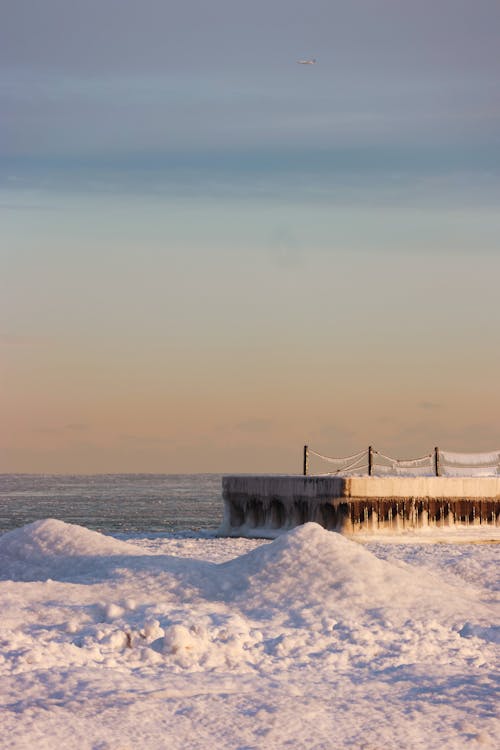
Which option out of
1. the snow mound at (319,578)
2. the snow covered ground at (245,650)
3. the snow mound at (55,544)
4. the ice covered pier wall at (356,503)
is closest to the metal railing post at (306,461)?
the ice covered pier wall at (356,503)

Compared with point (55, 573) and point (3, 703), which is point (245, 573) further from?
point (3, 703)

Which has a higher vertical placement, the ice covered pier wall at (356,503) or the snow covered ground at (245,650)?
the ice covered pier wall at (356,503)

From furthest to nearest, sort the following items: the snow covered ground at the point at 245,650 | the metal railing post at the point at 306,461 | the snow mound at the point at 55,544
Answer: the metal railing post at the point at 306,461
the snow mound at the point at 55,544
the snow covered ground at the point at 245,650

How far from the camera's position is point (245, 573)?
1345 cm

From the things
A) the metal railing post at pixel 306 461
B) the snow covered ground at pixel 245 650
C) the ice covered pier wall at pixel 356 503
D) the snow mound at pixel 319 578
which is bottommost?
the snow covered ground at pixel 245 650

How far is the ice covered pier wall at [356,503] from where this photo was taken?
23.3m

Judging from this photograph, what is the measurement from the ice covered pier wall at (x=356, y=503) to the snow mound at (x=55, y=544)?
759 cm

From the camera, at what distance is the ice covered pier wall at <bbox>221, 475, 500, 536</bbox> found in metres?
23.3

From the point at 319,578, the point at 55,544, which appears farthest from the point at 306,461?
the point at 319,578

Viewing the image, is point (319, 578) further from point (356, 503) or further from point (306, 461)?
point (306, 461)

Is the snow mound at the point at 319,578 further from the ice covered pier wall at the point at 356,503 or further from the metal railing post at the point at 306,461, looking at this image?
the metal railing post at the point at 306,461

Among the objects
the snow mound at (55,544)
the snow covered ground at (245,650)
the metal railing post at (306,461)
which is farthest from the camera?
the metal railing post at (306,461)

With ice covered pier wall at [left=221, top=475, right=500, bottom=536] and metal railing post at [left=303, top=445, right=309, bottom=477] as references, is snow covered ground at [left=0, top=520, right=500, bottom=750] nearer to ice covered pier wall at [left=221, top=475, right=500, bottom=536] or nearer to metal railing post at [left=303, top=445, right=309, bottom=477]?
ice covered pier wall at [left=221, top=475, right=500, bottom=536]

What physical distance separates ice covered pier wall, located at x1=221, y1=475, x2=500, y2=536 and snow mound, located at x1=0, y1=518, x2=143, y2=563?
7.59 metres
